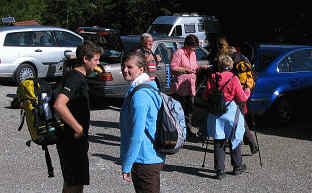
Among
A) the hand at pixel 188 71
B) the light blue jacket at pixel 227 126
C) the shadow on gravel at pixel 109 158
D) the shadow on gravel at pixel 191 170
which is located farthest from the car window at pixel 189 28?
the light blue jacket at pixel 227 126

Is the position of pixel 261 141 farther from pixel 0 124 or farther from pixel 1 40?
pixel 1 40

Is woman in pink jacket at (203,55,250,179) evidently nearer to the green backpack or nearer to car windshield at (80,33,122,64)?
the green backpack

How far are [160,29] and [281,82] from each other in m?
17.4

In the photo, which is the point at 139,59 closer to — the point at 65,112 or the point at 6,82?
the point at 65,112

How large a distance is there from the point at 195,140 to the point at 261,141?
109 cm

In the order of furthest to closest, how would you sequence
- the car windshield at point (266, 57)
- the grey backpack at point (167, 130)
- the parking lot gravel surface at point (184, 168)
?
the car windshield at point (266, 57)
the parking lot gravel surface at point (184, 168)
the grey backpack at point (167, 130)

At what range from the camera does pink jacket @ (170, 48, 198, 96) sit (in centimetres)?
801

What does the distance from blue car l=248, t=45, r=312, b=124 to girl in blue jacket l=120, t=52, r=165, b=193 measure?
515 cm

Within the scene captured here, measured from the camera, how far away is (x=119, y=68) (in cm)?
1086

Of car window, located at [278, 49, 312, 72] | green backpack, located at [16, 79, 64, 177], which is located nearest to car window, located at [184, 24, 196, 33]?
car window, located at [278, 49, 312, 72]

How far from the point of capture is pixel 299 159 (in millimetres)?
7270

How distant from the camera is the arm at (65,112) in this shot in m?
3.98

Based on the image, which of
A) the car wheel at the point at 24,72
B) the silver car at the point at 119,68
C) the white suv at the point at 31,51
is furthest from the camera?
the car wheel at the point at 24,72

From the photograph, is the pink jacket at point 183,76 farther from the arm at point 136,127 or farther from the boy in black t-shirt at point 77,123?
the arm at point 136,127
